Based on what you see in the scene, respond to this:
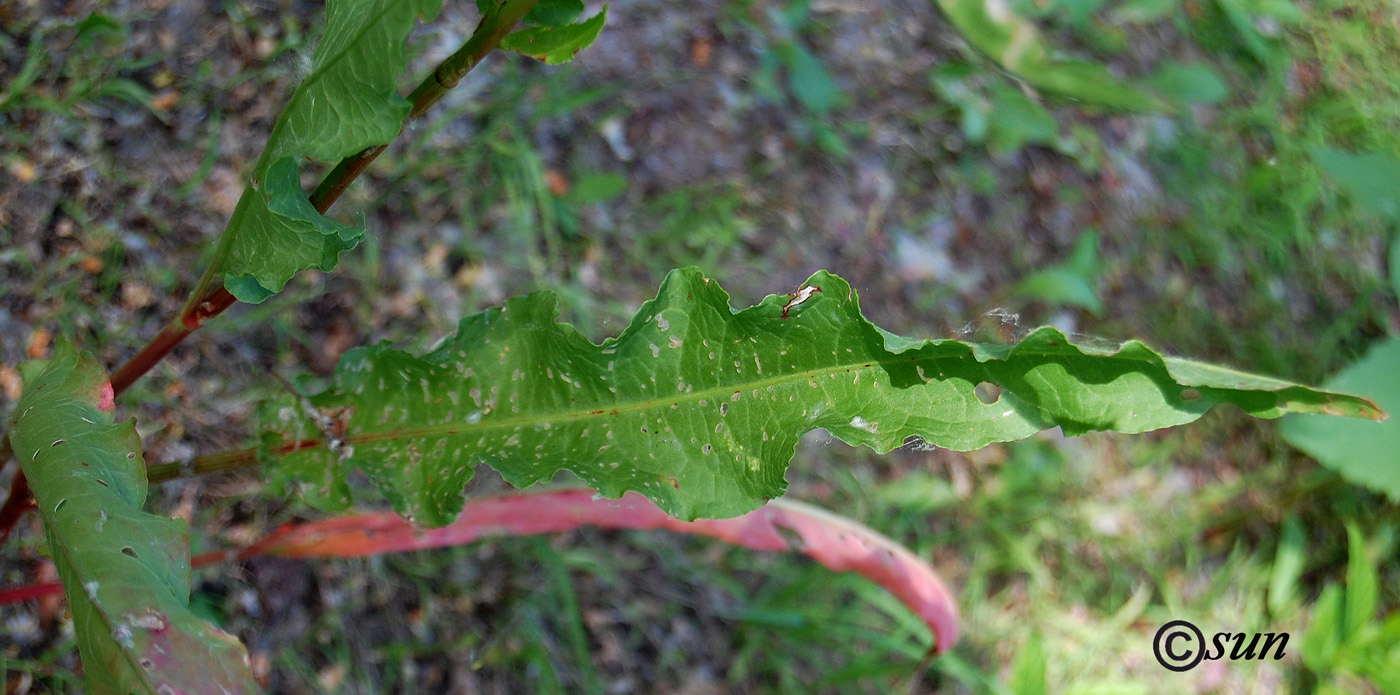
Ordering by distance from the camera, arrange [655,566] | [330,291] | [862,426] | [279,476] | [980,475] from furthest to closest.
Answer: [980,475]
[655,566]
[330,291]
[279,476]
[862,426]

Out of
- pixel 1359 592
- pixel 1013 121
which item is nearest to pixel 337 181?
pixel 1013 121

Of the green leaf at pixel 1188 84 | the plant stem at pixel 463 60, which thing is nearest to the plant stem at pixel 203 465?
the plant stem at pixel 463 60

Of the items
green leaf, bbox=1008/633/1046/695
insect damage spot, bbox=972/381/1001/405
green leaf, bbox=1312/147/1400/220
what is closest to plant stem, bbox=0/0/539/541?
insect damage spot, bbox=972/381/1001/405

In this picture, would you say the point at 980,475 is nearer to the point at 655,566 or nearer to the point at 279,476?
the point at 655,566

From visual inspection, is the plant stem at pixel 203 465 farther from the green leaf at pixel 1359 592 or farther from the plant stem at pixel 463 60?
the green leaf at pixel 1359 592

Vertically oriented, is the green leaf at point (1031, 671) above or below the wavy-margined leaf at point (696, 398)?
below

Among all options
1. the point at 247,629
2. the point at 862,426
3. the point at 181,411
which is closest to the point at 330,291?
the point at 181,411

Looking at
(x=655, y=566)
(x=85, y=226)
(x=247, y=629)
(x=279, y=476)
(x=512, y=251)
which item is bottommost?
(x=655, y=566)
